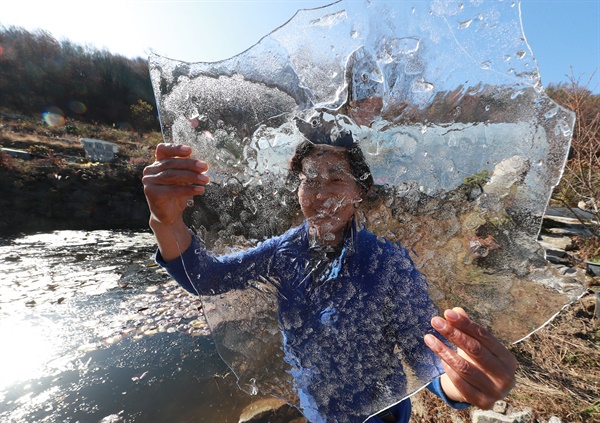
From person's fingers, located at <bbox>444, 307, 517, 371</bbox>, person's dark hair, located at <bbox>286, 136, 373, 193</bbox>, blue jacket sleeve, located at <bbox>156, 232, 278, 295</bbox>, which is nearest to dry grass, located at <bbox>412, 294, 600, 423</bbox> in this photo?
person's fingers, located at <bbox>444, 307, 517, 371</bbox>

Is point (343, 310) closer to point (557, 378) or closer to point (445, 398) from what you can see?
point (445, 398)

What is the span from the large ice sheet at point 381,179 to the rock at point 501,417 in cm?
171

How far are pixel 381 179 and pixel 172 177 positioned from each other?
628mm

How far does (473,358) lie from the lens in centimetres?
82

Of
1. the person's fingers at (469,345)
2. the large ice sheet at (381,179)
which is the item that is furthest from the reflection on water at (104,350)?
the person's fingers at (469,345)

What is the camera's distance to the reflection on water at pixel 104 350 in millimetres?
3303

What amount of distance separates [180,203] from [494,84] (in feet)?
3.19

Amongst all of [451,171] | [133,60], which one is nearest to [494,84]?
[451,171]

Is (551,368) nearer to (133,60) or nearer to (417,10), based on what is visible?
(417,10)

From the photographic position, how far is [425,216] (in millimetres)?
868

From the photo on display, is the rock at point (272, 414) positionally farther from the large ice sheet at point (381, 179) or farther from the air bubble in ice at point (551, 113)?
the air bubble in ice at point (551, 113)

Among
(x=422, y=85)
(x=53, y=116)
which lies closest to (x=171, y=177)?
(x=422, y=85)

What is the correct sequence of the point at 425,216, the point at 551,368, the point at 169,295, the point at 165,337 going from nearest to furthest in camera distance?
the point at 425,216 < the point at 551,368 < the point at 165,337 < the point at 169,295

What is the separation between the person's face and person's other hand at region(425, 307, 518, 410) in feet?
1.30
